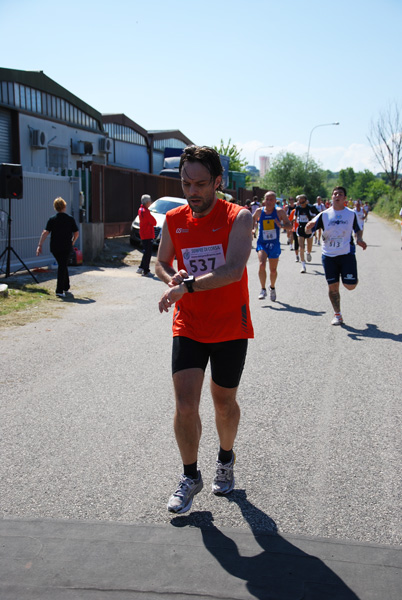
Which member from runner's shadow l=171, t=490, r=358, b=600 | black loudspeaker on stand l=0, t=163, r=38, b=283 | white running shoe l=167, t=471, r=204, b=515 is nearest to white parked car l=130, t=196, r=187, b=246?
black loudspeaker on stand l=0, t=163, r=38, b=283

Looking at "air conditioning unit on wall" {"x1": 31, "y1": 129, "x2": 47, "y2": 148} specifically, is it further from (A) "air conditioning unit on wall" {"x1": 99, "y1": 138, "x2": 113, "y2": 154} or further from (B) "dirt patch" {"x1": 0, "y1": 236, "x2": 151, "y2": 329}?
(B) "dirt patch" {"x1": 0, "y1": 236, "x2": 151, "y2": 329}

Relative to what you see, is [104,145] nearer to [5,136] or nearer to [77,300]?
[5,136]

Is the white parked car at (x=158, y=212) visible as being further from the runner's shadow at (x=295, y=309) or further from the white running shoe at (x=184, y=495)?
the white running shoe at (x=184, y=495)

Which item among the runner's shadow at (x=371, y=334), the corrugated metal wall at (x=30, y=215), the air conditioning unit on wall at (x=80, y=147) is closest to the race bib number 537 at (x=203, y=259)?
the runner's shadow at (x=371, y=334)

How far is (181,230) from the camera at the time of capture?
3527 millimetres

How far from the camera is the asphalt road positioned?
3.54m

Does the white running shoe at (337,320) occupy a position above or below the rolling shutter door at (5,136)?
below

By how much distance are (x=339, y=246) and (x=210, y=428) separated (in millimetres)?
5179

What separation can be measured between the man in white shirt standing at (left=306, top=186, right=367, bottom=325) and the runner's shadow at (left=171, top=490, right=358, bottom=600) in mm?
6309

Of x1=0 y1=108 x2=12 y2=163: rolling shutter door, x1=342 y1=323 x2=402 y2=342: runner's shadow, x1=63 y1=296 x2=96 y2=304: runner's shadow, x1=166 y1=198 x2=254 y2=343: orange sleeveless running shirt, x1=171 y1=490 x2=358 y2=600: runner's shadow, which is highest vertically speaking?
x1=0 y1=108 x2=12 y2=163: rolling shutter door

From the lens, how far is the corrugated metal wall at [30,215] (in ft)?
48.3

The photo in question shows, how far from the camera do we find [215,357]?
3568 millimetres

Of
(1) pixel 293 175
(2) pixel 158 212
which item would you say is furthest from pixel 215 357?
(1) pixel 293 175

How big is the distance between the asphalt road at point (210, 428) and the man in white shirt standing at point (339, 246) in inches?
24.1
